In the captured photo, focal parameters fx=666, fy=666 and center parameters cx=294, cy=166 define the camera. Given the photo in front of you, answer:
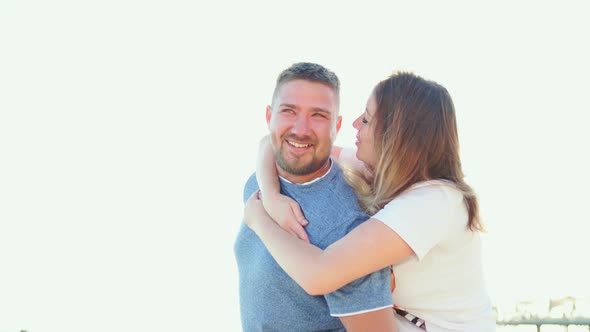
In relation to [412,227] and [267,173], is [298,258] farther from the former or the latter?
[267,173]

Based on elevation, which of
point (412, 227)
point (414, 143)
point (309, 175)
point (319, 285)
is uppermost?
point (414, 143)

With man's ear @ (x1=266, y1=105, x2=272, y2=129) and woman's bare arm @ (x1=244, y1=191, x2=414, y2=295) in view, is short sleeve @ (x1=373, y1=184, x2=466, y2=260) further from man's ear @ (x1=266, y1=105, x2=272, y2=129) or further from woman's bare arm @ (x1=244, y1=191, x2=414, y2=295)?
man's ear @ (x1=266, y1=105, x2=272, y2=129)

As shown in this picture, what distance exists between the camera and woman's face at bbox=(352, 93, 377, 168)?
265 cm

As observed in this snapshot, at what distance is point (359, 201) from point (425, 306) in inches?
18.6

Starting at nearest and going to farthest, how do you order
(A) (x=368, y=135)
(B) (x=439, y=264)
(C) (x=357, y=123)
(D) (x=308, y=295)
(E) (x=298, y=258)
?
(E) (x=298, y=258) → (B) (x=439, y=264) → (D) (x=308, y=295) → (A) (x=368, y=135) → (C) (x=357, y=123)

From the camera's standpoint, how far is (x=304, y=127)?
9.14 feet

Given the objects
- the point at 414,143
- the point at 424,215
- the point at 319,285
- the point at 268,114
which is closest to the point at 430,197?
the point at 424,215

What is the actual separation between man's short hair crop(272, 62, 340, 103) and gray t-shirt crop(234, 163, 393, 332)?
367mm

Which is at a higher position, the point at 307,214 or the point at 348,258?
the point at 307,214

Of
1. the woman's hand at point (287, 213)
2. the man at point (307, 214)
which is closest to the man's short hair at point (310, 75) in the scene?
the man at point (307, 214)

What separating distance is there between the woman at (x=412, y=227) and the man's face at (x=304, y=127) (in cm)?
18

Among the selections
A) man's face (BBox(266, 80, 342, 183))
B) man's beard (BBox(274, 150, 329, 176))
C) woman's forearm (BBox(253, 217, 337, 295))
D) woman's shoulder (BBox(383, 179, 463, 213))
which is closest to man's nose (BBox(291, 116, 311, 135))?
man's face (BBox(266, 80, 342, 183))

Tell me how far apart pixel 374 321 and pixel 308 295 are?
15.0 inches

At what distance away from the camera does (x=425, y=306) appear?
246 centimetres
